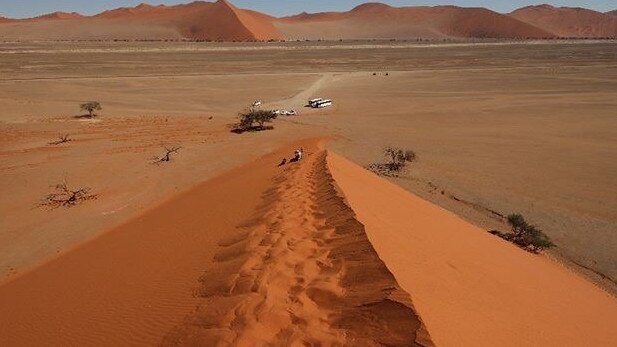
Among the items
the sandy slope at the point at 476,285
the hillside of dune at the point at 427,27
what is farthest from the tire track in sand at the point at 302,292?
the hillside of dune at the point at 427,27

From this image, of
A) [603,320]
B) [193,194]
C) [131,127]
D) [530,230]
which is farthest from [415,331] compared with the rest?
[131,127]

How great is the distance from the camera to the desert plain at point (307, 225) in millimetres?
5891

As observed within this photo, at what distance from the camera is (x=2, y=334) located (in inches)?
275

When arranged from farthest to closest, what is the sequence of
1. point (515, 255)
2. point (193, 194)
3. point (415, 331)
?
point (193, 194) < point (515, 255) < point (415, 331)

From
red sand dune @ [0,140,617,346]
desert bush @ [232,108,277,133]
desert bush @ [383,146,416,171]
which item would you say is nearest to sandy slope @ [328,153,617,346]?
red sand dune @ [0,140,617,346]

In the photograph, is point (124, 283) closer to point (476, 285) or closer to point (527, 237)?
point (476, 285)

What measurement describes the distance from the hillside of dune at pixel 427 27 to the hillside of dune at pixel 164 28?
23512 mm

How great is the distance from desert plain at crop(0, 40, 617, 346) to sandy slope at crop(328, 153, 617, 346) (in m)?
0.04

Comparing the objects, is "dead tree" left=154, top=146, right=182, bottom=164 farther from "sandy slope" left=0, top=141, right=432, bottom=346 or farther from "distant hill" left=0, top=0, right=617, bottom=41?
"distant hill" left=0, top=0, right=617, bottom=41

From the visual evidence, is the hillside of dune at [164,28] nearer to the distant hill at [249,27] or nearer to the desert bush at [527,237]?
the distant hill at [249,27]

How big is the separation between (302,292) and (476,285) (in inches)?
105

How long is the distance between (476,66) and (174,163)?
57192 mm

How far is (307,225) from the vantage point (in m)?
8.43

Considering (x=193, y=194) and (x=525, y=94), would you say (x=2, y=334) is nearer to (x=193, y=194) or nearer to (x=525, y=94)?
(x=193, y=194)
